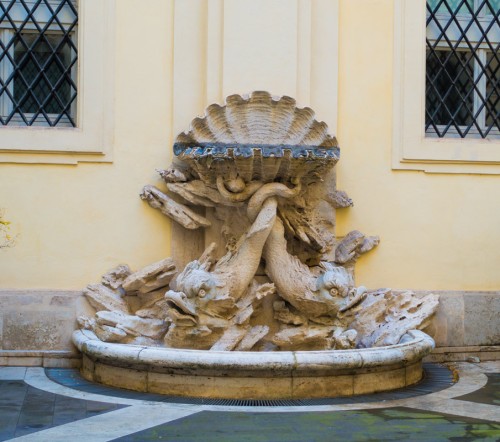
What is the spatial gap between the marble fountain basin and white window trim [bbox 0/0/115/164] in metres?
2.15

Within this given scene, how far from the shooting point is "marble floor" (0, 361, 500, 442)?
18.0 feet

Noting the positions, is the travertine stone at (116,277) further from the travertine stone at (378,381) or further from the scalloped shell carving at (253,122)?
the travertine stone at (378,381)

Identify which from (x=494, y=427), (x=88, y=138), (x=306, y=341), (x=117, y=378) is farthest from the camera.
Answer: (x=88, y=138)

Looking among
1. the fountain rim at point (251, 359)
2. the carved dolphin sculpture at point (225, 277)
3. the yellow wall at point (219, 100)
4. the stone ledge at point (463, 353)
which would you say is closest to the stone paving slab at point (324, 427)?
the fountain rim at point (251, 359)

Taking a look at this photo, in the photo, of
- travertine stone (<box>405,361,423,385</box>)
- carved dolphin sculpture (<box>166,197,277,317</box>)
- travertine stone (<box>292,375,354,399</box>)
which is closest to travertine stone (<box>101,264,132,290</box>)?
carved dolphin sculpture (<box>166,197,277,317</box>)

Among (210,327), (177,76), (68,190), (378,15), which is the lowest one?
(210,327)

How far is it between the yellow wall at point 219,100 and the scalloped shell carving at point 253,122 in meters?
0.48

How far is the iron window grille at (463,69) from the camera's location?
8977mm

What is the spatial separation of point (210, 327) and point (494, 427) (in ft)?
8.33

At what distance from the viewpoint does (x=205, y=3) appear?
27.4 feet

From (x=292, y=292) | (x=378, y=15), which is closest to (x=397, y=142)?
(x=378, y=15)

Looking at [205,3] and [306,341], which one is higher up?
[205,3]

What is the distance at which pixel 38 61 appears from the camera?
8531 mm

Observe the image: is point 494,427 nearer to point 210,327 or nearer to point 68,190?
point 210,327
